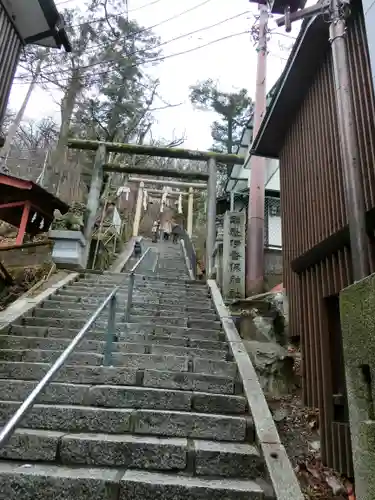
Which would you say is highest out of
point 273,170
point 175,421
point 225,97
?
point 225,97

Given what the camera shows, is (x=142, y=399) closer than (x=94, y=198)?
Yes

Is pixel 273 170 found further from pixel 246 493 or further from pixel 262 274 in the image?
pixel 246 493

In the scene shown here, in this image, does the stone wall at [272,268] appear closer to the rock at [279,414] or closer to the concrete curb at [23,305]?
the rock at [279,414]

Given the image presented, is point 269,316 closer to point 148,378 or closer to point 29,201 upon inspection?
point 148,378

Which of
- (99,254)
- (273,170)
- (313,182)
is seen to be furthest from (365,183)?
(273,170)

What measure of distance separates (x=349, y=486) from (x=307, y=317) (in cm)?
202

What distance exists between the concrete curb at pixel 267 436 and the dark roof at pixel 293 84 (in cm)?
442

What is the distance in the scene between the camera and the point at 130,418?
140 inches

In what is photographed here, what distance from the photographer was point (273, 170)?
15.8 metres

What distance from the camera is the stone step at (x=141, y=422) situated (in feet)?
11.5

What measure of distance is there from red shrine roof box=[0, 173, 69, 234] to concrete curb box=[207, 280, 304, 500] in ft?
36.4

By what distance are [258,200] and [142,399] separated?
7.54 m

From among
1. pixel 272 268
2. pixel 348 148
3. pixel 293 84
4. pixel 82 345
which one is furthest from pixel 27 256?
pixel 348 148

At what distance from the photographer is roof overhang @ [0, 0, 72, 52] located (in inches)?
258
